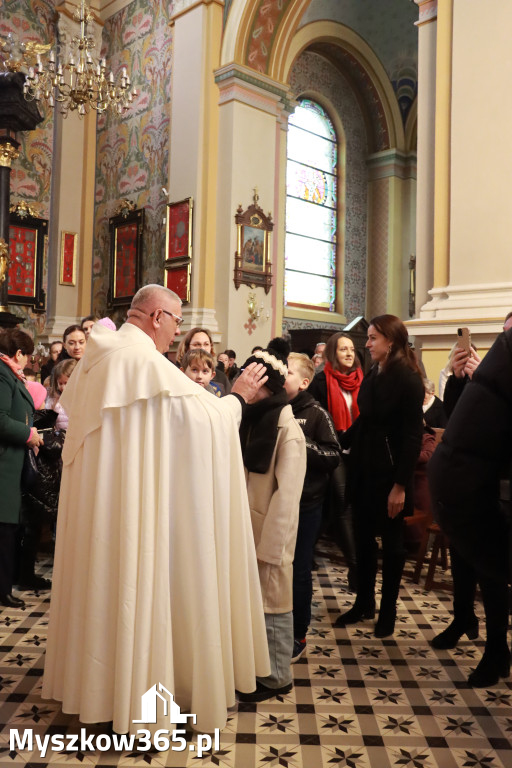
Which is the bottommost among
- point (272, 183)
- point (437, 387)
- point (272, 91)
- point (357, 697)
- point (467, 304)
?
point (357, 697)

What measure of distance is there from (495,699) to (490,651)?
0.77ft

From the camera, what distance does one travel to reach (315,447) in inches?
128

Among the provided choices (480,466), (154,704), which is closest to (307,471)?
(154,704)

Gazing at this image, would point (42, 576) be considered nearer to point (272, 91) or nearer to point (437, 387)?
point (437, 387)

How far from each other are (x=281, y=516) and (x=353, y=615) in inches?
52.4

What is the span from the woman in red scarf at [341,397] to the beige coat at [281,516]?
5.15ft

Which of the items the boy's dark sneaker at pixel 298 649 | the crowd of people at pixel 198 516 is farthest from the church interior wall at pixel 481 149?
the boy's dark sneaker at pixel 298 649

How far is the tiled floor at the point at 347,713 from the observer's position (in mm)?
2408

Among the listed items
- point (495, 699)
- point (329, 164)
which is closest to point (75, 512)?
point (495, 699)

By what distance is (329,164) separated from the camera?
14.2m

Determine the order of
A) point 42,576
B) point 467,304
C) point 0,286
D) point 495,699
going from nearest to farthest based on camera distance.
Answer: point 495,699 → point 42,576 → point 467,304 → point 0,286

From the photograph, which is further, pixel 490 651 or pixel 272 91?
pixel 272 91

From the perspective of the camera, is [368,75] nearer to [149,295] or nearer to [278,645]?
[149,295]

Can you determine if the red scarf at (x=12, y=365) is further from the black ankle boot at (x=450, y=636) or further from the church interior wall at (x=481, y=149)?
the church interior wall at (x=481, y=149)
